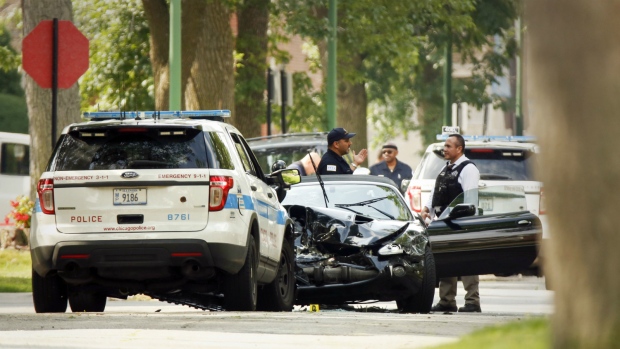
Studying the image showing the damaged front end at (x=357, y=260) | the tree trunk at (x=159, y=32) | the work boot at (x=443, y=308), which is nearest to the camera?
the damaged front end at (x=357, y=260)

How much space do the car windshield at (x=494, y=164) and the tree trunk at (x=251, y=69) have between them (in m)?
11.6

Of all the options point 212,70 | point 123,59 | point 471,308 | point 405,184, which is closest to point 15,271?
point 212,70

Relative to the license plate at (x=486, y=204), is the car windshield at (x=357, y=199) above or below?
above

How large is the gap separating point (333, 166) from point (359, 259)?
10.4 ft

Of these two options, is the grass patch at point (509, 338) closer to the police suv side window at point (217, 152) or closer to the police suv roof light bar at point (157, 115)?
the police suv side window at point (217, 152)

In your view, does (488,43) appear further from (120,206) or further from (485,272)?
(120,206)

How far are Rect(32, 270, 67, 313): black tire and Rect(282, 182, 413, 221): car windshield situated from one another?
10.1ft

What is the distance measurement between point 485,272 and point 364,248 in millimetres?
1956

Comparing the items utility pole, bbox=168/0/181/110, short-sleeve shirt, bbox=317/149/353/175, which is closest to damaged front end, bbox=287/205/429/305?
short-sleeve shirt, bbox=317/149/353/175

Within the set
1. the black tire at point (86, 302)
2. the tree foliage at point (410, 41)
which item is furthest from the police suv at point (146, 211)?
the tree foliage at point (410, 41)

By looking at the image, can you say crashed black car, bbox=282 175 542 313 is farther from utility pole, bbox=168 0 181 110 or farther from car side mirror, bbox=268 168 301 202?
utility pole, bbox=168 0 181 110

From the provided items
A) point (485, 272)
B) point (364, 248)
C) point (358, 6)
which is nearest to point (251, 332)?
point (364, 248)

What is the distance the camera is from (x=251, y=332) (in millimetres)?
9734

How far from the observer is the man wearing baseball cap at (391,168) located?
2461 centimetres
